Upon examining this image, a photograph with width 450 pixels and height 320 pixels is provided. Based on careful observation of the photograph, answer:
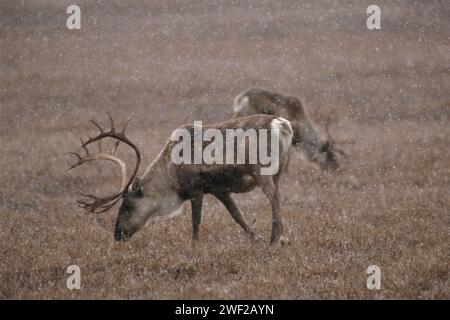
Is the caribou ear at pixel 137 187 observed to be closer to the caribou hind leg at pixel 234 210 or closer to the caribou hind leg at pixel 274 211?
the caribou hind leg at pixel 234 210

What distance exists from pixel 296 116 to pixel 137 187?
7.12m

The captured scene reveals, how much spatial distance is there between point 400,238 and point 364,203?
272 cm

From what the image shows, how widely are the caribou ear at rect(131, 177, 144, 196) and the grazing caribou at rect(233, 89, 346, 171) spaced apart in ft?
16.7

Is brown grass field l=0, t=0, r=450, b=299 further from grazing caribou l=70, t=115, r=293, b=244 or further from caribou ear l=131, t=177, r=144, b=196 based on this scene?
caribou ear l=131, t=177, r=144, b=196

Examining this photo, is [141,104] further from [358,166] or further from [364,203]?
[364,203]

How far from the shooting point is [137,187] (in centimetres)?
917

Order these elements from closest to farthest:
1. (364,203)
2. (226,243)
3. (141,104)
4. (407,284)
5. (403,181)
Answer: (407,284) < (226,243) < (364,203) < (403,181) < (141,104)

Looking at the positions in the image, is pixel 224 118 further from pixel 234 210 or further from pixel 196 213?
pixel 196 213

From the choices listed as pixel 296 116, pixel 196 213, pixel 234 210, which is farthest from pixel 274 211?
pixel 296 116

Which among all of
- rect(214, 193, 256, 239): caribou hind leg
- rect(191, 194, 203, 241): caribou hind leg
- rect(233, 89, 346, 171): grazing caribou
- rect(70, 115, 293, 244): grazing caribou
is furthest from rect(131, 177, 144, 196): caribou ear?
rect(233, 89, 346, 171): grazing caribou

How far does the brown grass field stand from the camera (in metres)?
7.68

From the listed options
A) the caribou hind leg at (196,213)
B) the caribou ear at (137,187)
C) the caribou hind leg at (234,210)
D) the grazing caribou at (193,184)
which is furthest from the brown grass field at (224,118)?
the caribou ear at (137,187)
